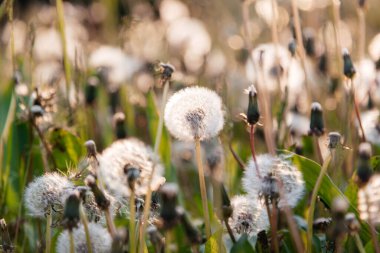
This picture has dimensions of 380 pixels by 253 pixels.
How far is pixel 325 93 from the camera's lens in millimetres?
3127

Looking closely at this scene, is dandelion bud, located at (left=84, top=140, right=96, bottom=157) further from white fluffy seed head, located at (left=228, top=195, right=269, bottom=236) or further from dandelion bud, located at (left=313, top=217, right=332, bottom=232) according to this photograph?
dandelion bud, located at (left=313, top=217, right=332, bottom=232)

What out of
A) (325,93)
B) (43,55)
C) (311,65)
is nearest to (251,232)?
(325,93)

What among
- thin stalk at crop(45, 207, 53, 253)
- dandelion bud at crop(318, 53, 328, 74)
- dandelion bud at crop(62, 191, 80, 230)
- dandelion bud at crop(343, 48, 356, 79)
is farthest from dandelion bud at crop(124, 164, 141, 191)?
dandelion bud at crop(318, 53, 328, 74)

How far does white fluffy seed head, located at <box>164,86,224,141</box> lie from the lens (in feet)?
4.76

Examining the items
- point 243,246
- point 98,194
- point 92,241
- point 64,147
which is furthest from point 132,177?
point 64,147

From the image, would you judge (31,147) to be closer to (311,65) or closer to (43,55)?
(311,65)

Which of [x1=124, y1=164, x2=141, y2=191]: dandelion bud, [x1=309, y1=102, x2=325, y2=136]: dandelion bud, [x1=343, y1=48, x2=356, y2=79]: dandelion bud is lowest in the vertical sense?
[x1=124, y1=164, x2=141, y2=191]: dandelion bud

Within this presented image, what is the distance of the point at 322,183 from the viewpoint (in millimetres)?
1466

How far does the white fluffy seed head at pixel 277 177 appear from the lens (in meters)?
1.38

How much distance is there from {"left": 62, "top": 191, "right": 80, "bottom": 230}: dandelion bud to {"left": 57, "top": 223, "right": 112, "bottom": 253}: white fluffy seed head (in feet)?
0.56

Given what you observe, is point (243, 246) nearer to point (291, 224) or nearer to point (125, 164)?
point (291, 224)

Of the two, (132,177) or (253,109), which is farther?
(253,109)

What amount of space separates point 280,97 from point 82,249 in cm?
114

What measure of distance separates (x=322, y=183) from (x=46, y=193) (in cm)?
57
